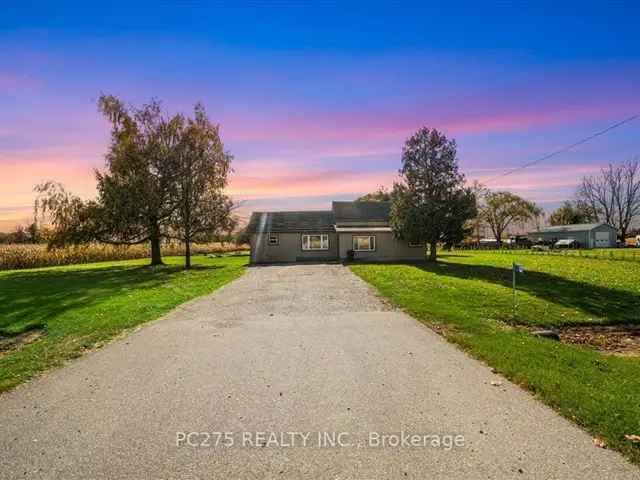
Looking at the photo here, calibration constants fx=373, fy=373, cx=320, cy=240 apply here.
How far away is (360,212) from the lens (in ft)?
115

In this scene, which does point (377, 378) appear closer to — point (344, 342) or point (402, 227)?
point (344, 342)

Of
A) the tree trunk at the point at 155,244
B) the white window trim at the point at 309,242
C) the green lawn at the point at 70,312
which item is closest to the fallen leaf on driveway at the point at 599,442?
the green lawn at the point at 70,312

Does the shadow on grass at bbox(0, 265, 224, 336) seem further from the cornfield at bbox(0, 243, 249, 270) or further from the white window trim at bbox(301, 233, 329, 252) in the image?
the white window trim at bbox(301, 233, 329, 252)

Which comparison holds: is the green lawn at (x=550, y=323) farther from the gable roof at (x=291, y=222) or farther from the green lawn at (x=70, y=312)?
the gable roof at (x=291, y=222)

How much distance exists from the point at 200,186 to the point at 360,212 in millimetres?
14667

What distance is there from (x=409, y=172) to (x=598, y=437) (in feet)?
80.0

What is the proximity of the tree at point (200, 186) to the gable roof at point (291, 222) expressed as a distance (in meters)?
4.22

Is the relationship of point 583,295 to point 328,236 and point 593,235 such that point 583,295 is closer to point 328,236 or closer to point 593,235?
point 328,236

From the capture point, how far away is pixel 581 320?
31.4 ft

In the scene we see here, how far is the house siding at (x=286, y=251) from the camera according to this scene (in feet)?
102

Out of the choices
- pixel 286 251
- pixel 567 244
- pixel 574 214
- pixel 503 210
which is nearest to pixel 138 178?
pixel 286 251

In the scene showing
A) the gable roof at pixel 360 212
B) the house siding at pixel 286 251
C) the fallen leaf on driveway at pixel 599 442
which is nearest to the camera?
the fallen leaf on driveway at pixel 599 442

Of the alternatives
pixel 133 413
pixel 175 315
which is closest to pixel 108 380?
pixel 133 413

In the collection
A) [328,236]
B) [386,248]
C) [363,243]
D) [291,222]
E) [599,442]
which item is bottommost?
[599,442]
